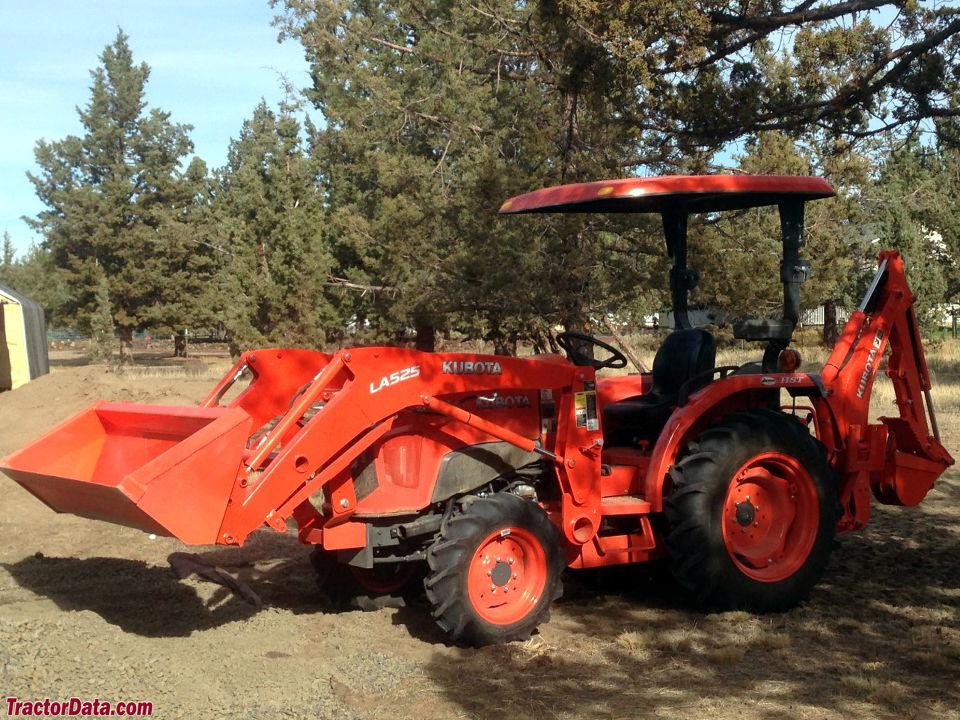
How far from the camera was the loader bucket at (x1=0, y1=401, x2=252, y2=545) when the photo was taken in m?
4.71

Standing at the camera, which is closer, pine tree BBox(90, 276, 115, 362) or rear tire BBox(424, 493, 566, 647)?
rear tire BBox(424, 493, 566, 647)

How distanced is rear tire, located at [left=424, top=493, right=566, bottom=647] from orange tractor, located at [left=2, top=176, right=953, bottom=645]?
0.04 ft

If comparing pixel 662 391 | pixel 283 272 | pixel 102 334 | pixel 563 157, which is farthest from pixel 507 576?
pixel 102 334

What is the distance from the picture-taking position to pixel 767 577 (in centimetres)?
613

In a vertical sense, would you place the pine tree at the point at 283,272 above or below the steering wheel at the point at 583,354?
above

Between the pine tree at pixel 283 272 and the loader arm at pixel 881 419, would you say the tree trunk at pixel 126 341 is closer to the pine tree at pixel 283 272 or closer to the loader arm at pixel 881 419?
the pine tree at pixel 283 272

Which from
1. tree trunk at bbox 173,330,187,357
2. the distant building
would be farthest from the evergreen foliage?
tree trunk at bbox 173,330,187,357

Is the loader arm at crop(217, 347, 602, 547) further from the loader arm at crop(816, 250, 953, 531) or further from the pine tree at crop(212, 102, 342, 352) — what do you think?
the pine tree at crop(212, 102, 342, 352)

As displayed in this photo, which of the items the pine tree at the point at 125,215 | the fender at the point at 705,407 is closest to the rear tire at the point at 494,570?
the fender at the point at 705,407

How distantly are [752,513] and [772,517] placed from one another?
0.19m

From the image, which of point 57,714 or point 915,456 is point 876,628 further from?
point 57,714

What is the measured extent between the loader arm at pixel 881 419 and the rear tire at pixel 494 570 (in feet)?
7.03

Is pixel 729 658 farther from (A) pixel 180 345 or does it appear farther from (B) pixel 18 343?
(A) pixel 180 345

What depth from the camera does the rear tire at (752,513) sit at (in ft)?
19.3
